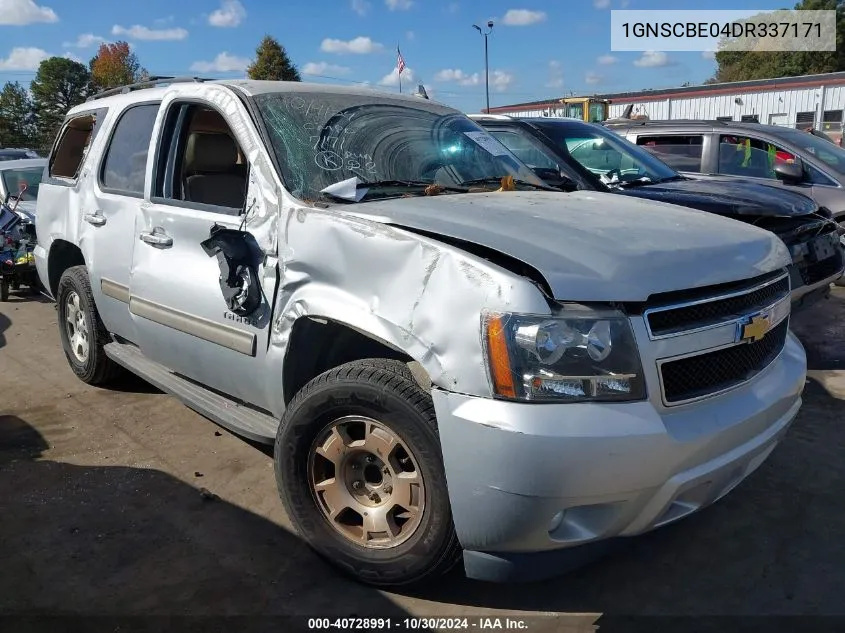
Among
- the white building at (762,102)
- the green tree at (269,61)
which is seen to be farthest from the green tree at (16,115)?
the white building at (762,102)

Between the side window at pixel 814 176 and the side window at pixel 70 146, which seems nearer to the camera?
the side window at pixel 70 146

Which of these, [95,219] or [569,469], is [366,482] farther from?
[95,219]

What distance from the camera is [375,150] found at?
11.2 ft

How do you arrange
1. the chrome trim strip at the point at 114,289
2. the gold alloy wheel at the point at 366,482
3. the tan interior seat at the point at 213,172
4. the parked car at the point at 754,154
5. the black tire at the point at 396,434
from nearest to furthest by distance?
the black tire at the point at 396,434 → the gold alloy wheel at the point at 366,482 → the tan interior seat at the point at 213,172 → the chrome trim strip at the point at 114,289 → the parked car at the point at 754,154

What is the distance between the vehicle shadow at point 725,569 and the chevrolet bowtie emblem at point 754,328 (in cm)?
82

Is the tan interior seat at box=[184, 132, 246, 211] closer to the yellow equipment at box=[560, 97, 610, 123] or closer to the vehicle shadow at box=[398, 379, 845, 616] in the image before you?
the vehicle shadow at box=[398, 379, 845, 616]

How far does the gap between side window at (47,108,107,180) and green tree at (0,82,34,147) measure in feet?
194

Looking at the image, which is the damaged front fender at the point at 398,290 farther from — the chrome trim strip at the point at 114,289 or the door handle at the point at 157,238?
the chrome trim strip at the point at 114,289

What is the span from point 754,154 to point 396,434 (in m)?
6.95

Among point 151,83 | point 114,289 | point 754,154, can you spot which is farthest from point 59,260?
point 754,154

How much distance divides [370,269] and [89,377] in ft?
10.8

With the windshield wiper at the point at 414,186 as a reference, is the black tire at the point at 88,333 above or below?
below

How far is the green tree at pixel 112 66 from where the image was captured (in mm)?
59688

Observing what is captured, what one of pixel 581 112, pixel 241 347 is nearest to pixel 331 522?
pixel 241 347
